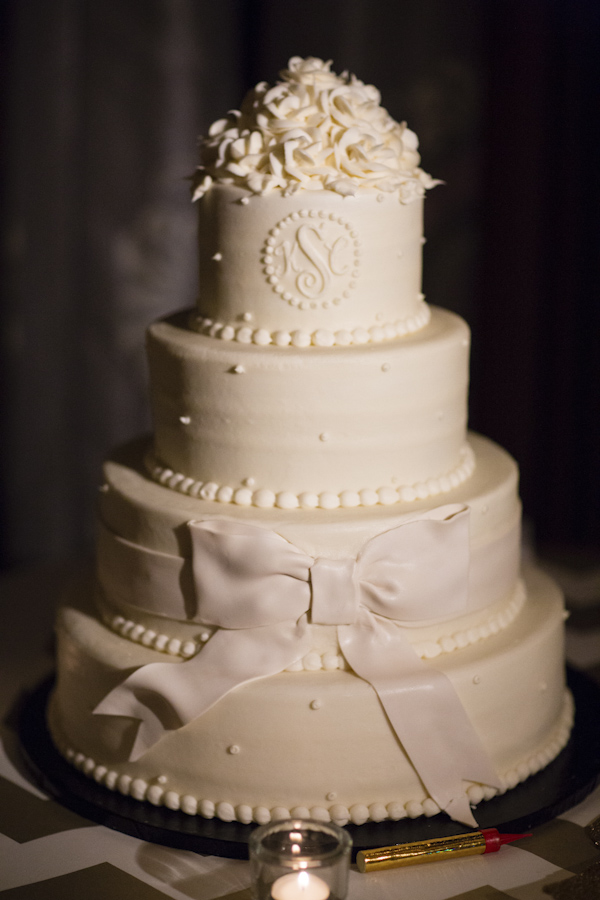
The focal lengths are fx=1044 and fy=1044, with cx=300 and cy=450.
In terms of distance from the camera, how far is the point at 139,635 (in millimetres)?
2137

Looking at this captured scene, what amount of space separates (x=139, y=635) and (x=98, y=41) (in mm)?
2115

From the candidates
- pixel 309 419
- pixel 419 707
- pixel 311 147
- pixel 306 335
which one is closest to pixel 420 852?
pixel 419 707

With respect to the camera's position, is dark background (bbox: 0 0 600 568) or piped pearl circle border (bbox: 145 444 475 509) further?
dark background (bbox: 0 0 600 568)

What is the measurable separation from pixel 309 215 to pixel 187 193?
5.52 ft

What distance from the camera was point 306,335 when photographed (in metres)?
2.05

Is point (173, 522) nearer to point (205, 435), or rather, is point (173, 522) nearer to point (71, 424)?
point (205, 435)

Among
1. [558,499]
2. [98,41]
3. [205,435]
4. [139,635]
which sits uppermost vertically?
[98,41]

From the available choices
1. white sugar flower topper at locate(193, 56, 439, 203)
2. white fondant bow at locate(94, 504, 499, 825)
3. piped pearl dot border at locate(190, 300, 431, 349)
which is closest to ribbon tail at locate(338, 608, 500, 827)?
white fondant bow at locate(94, 504, 499, 825)

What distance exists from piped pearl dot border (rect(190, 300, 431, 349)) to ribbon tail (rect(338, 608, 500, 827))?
1.74ft

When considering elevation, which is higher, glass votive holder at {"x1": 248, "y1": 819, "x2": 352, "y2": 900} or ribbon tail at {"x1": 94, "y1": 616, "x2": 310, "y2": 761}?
ribbon tail at {"x1": 94, "y1": 616, "x2": 310, "y2": 761}

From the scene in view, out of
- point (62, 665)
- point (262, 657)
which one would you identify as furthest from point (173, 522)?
point (62, 665)

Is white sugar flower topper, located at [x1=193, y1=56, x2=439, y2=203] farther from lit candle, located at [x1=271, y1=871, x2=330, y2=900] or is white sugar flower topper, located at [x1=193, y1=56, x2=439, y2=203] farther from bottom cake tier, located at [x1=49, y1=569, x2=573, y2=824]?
lit candle, located at [x1=271, y1=871, x2=330, y2=900]

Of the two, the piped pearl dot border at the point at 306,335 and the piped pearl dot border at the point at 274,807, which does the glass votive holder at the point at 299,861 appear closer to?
the piped pearl dot border at the point at 274,807

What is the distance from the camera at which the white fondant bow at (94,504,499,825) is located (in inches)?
77.0
